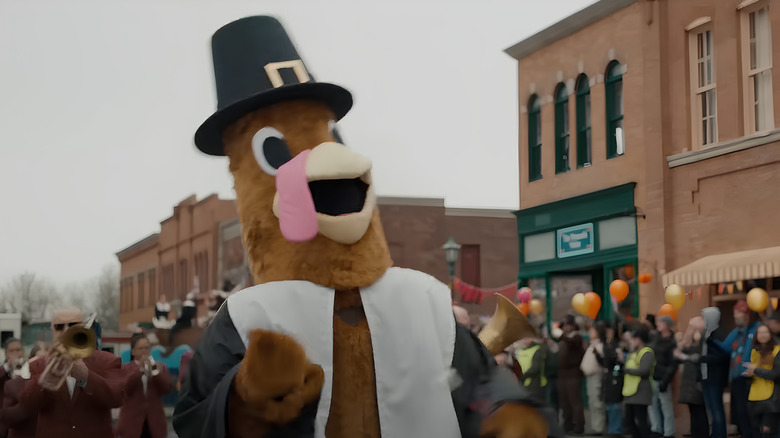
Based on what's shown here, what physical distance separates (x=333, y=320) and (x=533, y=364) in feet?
38.3

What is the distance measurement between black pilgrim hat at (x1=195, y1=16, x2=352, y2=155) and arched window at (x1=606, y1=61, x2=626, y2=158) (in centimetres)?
1689

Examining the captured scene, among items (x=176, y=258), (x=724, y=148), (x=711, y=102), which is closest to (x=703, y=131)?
(x=711, y=102)

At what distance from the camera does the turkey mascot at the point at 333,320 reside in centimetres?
359

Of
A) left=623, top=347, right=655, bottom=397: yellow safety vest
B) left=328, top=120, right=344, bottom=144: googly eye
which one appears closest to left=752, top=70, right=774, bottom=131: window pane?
left=623, top=347, right=655, bottom=397: yellow safety vest

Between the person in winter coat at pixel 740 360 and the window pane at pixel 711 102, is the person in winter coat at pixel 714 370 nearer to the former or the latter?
the person in winter coat at pixel 740 360

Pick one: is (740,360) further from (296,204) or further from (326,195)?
(296,204)

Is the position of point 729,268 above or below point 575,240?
below

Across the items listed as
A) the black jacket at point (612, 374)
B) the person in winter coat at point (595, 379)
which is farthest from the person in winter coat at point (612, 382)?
the person in winter coat at point (595, 379)

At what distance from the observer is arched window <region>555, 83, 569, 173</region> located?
22.4 m

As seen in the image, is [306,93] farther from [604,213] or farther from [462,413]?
[604,213]

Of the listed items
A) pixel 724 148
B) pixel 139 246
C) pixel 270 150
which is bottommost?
pixel 270 150

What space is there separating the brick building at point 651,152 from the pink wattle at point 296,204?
1307 centimetres

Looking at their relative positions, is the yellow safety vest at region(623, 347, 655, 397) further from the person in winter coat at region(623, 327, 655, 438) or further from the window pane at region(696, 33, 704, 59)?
the window pane at region(696, 33, 704, 59)

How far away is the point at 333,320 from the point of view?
3.78m
